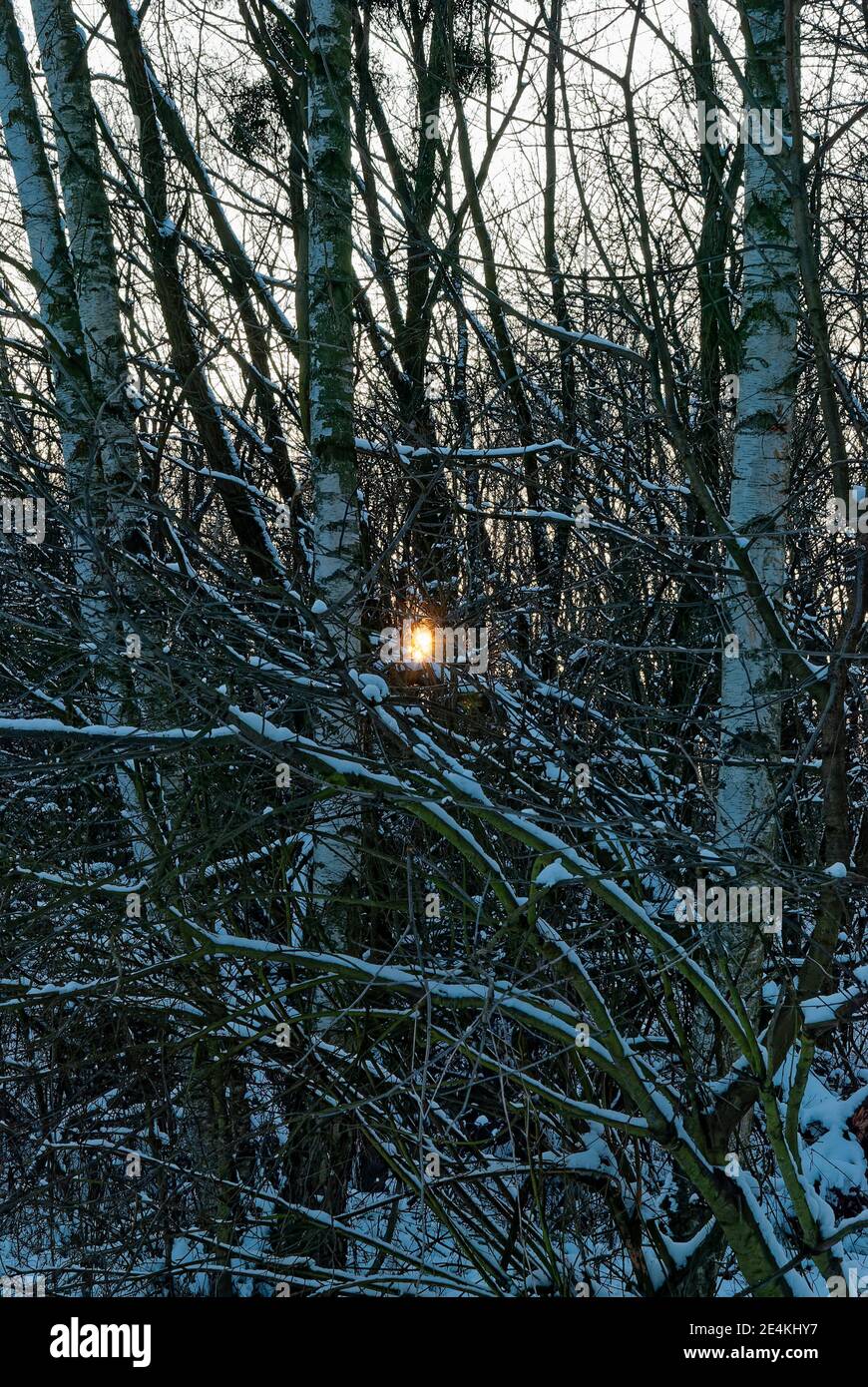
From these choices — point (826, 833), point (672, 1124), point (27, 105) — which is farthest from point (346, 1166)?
point (27, 105)

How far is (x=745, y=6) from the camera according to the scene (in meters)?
3.82

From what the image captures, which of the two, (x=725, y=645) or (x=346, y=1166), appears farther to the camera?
(x=346, y=1166)

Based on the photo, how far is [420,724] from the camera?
4004 millimetres

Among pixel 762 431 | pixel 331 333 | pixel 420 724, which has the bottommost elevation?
pixel 420 724

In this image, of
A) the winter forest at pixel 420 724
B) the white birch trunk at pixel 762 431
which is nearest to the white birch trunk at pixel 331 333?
the winter forest at pixel 420 724

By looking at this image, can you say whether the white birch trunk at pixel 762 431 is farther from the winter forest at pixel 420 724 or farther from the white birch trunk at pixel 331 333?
the white birch trunk at pixel 331 333

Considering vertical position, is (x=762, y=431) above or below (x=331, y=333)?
below

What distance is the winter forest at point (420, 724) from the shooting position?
126 inches

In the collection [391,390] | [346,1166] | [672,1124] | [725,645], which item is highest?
[391,390]

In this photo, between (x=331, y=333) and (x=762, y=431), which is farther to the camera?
(x=331, y=333)

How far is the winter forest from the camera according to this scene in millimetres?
3203

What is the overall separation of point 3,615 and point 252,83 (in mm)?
6457

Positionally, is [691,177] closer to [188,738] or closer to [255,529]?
[255,529]

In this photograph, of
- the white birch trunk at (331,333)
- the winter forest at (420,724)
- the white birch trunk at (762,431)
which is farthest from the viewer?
the white birch trunk at (331,333)
